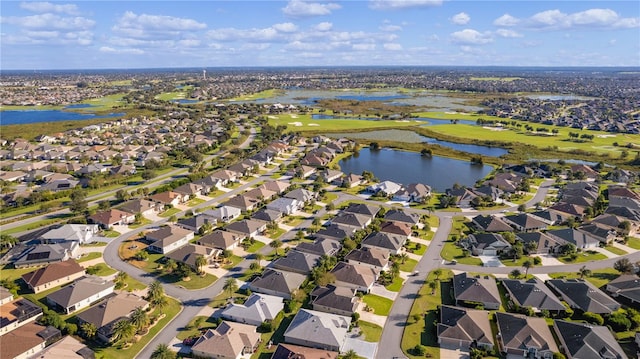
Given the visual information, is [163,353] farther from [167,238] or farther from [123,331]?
[167,238]

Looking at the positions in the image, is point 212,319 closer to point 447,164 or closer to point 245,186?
point 245,186

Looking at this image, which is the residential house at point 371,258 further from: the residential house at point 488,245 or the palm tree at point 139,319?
the palm tree at point 139,319

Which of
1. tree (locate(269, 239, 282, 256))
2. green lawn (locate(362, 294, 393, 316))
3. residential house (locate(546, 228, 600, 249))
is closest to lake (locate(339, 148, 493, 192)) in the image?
residential house (locate(546, 228, 600, 249))

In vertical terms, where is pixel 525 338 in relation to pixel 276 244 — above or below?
below

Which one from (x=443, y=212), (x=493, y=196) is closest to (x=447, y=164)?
(x=493, y=196)

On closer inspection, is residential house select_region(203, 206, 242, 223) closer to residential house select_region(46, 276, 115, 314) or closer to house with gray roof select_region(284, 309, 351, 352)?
residential house select_region(46, 276, 115, 314)

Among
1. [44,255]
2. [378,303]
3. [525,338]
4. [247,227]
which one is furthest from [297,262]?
[44,255]
